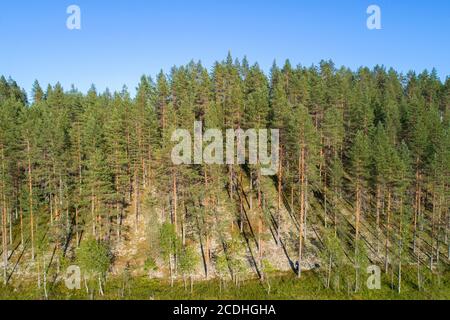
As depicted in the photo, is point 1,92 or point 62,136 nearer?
point 62,136

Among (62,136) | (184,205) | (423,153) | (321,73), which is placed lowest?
(184,205)

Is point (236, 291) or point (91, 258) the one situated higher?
point (91, 258)

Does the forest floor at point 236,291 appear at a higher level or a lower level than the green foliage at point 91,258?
lower

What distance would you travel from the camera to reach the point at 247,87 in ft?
242

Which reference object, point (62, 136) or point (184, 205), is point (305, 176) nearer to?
point (184, 205)

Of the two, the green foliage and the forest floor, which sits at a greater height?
the green foliage

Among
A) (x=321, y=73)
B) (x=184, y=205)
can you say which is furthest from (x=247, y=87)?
(x=184, y=205)

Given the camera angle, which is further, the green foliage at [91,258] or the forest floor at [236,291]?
the green foliage at [91,258]

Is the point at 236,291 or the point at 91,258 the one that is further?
the point at 236,291

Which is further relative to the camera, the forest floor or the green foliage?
the green foliage
